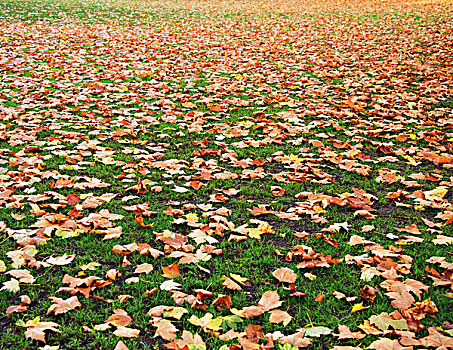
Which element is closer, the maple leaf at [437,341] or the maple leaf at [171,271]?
the maple leaf at [437,341]

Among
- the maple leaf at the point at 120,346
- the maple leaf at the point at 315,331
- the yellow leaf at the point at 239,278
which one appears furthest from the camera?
the yellow leaf at the point at 239,278

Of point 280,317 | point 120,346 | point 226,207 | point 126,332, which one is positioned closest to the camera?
point 120,346

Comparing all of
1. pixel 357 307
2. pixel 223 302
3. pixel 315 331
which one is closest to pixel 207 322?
pixel 223 302

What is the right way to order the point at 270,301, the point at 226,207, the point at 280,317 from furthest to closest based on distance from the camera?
the point at 226,207 < the point at 270,301 < the point at 280,317

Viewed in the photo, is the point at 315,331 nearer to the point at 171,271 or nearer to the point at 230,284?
the point at 230,284

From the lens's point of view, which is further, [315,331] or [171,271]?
[171,271]

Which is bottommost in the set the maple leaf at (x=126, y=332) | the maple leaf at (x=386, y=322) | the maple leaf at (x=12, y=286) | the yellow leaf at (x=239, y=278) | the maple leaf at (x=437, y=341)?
the maple leaf at (x=126, y=332)

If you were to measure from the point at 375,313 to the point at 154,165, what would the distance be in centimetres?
264

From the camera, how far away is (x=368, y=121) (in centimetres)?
540

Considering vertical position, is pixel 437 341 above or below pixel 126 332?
above

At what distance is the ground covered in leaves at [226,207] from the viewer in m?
2.21

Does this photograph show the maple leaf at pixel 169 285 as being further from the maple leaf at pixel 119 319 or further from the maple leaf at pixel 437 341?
the maple leaf at pixel 437 341

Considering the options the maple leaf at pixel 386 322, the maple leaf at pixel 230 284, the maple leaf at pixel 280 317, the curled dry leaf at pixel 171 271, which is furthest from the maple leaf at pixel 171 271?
the maple leaf at pixel 386 322

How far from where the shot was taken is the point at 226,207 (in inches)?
134
